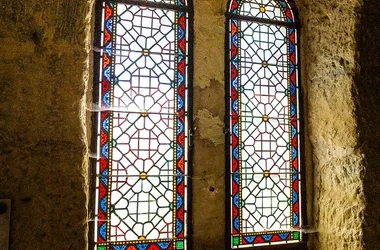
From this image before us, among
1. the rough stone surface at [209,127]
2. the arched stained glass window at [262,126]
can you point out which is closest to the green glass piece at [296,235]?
the arched stained glass window at [262,126]

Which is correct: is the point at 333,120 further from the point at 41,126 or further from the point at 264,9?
the point at 41,126

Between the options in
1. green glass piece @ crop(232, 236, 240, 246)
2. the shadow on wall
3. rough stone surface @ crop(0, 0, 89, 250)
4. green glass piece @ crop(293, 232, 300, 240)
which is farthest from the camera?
green glass piece @ crop(293, 232, 300, 240)

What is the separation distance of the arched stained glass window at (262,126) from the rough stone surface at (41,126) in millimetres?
1141

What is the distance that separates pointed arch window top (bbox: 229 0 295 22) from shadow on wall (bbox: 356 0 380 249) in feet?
2.06

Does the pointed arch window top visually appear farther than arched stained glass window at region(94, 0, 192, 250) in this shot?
Yes

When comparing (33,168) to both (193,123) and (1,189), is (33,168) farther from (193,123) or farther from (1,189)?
(193,123)

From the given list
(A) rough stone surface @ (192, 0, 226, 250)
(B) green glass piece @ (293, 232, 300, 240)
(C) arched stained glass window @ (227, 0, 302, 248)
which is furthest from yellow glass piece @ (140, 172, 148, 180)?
(B) green glass piece @ (293, 232, 300, 240)

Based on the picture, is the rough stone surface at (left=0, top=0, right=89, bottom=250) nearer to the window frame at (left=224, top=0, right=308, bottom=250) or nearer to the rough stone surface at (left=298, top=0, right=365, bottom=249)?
the window frame at (left=224, top=0, right=308, bottom=250)

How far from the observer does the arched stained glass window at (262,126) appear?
7.68 ft

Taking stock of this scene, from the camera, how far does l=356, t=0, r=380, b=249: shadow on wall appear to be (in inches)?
80.0

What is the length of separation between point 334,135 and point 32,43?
1894mm

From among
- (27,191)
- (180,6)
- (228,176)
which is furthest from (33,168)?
(180,6)

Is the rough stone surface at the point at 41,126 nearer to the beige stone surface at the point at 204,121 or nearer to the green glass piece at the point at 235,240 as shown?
the beige stone surface at the point at 204,121

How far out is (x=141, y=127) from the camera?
2.18m
